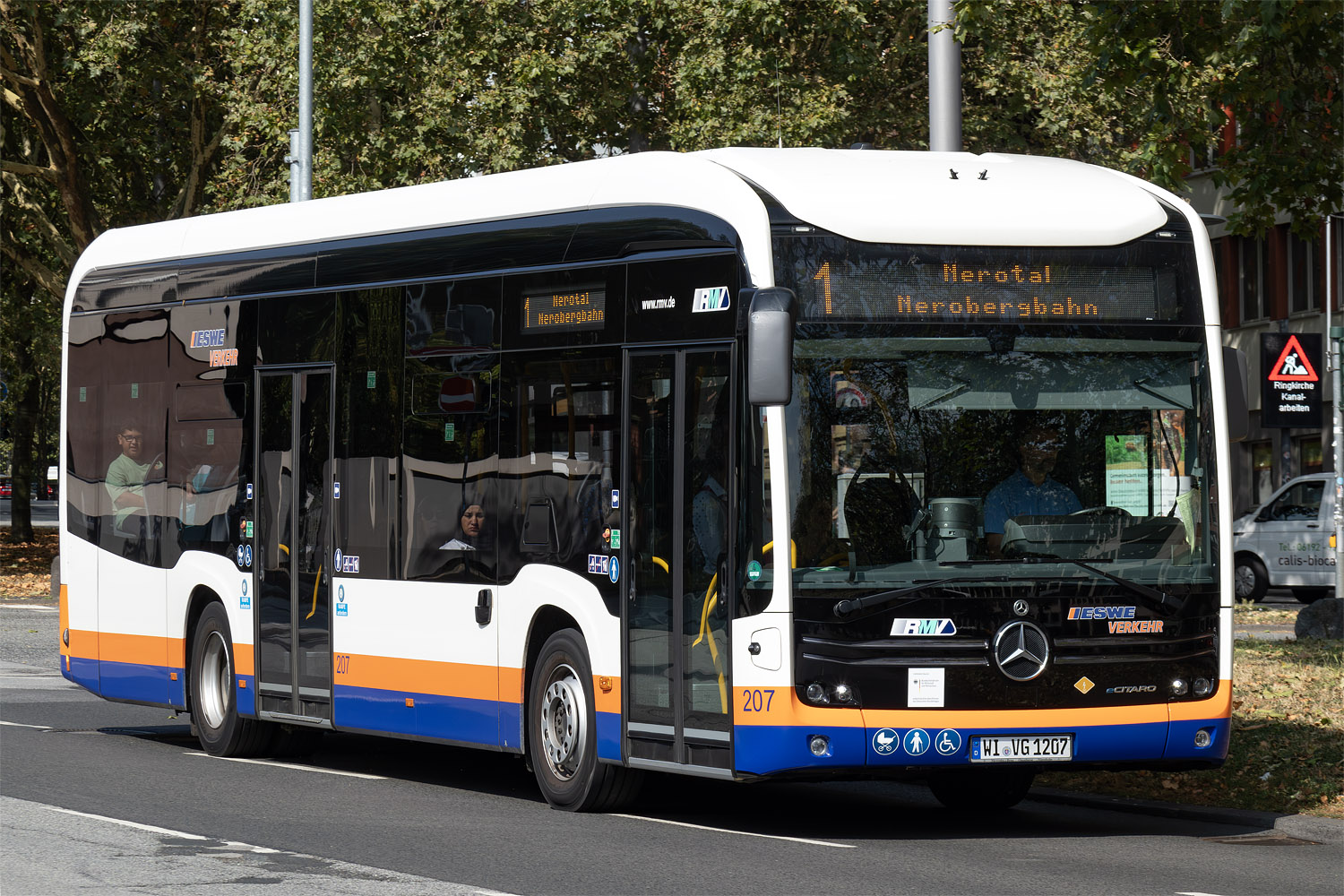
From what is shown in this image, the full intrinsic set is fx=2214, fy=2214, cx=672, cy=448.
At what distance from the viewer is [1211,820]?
11.6m

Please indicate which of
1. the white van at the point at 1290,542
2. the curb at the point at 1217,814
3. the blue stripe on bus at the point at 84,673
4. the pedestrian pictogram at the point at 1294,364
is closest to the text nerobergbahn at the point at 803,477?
the curb at the point at 1217,814

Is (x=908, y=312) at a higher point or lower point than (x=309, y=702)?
higher

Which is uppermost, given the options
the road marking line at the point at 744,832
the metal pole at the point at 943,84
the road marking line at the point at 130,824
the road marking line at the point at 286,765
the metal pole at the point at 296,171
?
the metal pole at the point at 296,171

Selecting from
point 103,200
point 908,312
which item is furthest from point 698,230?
point 103,200

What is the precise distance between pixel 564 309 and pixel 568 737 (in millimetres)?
2260

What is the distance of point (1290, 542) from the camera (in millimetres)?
31328

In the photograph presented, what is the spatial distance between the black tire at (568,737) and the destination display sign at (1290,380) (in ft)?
42.7

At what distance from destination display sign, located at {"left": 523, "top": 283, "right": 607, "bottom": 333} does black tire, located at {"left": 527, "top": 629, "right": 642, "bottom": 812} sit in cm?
163

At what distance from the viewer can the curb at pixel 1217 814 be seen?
35.9 feet

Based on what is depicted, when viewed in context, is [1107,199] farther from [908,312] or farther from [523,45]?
[523,45]

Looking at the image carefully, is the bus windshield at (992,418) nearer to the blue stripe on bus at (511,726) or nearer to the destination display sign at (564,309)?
the destination display sign at (564,309)

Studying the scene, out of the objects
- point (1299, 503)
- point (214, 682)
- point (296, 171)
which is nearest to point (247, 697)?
point (214, 682)

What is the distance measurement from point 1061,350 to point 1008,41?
1830 centimetres

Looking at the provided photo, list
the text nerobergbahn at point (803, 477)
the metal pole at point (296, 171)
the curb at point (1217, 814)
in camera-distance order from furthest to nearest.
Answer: the metal pole at point (296, 171) < the curb at point (1217, 814) < the text nerobergbahn at point (803, 477)
